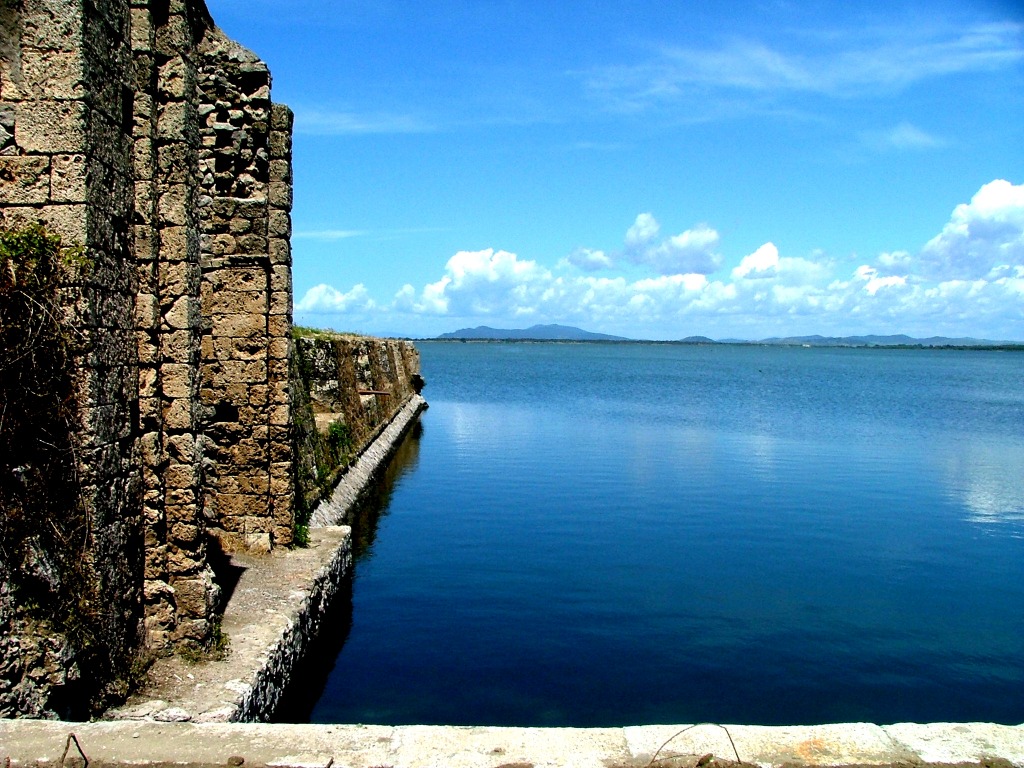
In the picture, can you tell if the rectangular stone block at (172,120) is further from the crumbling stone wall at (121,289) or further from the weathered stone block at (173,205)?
the weathered stone block at (173,205)

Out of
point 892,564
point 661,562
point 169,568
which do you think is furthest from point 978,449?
point 169,568

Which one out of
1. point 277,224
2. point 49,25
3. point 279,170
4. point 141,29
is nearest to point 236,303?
point 277,224

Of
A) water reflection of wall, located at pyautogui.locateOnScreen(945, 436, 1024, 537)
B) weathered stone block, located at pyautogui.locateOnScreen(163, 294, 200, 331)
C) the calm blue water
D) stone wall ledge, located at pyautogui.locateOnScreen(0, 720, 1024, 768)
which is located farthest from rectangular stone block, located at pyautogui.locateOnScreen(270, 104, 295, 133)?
water reflection of wall, located at pyautogui.locateOnScreen(945, 436, 1024, 537)

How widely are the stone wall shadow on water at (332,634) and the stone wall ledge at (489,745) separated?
→ 3005 millimetres

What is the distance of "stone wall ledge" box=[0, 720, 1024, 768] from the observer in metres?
4.38

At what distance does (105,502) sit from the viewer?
6109mm

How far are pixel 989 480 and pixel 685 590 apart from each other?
15400 millimetres

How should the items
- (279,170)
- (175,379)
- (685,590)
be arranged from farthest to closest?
(685,590) < (279,170) < (175,379)

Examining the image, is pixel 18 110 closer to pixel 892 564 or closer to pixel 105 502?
pixel 105 502

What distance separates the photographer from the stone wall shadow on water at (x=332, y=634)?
28.3 ft

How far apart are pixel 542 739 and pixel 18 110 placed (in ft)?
15.7

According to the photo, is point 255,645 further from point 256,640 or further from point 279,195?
point 279,195

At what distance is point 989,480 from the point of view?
25.2 m

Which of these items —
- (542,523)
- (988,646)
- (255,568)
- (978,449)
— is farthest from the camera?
(978,449)
